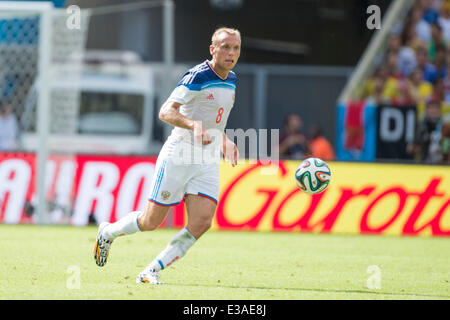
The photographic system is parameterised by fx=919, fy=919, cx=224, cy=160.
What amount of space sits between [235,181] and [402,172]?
2781 mm

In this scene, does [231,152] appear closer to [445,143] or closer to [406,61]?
[445,143]

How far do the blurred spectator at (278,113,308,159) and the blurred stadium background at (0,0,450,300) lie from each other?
3 cm

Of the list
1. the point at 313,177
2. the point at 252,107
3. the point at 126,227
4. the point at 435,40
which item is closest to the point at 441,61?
the point at 435,40

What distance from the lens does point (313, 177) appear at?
9609 millimetres

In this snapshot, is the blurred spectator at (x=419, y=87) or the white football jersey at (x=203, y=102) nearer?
the white football jersey at (x=203, y=102)

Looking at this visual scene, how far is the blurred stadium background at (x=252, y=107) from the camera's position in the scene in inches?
593

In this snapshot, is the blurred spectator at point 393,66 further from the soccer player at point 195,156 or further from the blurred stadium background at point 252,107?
the soccer player at point 195,156

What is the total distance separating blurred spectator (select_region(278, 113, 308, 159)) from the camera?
60.8ft

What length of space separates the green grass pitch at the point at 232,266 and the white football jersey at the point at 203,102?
1.28 m

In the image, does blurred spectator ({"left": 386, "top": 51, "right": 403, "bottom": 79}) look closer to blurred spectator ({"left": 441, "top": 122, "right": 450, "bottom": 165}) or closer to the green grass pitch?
blurred spectator ({"left": 441, "top": 122, "right": 450, "bottom": 165})

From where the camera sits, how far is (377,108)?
17.1 meters

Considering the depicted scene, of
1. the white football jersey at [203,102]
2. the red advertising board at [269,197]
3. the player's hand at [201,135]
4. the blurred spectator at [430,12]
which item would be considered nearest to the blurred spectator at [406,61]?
the blurred spectator at [430,12]

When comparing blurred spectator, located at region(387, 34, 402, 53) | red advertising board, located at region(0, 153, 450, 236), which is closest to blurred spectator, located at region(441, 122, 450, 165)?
red advertising board, located at region(0, 153, 450, 236)
